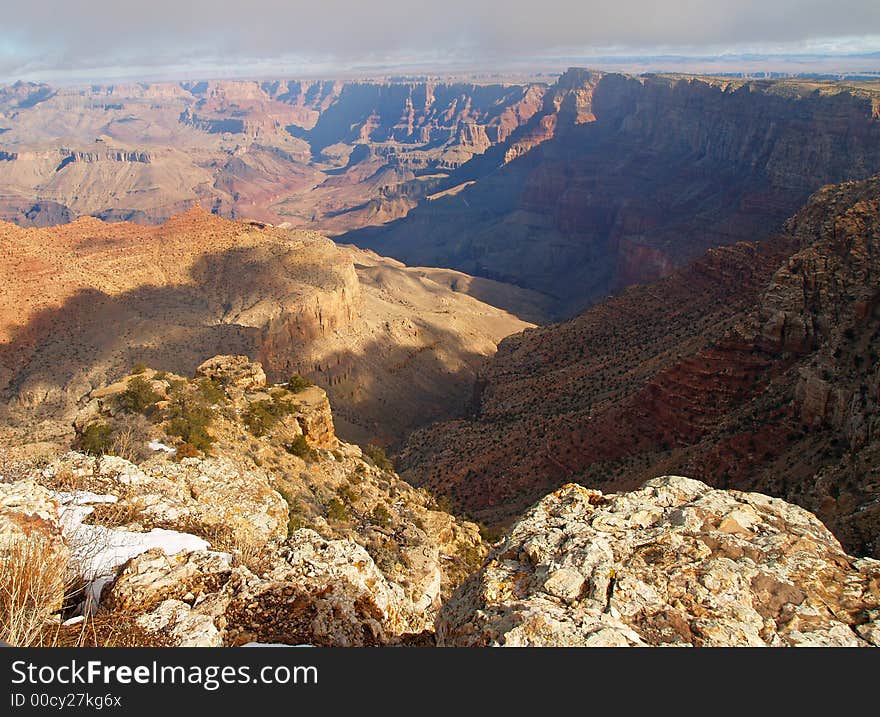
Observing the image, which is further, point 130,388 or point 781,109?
point 781,109

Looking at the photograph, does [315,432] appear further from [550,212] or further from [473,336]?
[550,212]

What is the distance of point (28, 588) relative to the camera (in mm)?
6910

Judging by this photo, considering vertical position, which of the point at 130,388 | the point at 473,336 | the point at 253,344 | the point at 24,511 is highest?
the point at 24,511

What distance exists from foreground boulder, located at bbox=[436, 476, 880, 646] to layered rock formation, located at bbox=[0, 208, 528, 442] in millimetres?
47186

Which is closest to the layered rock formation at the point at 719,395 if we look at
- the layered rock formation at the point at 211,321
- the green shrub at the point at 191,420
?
the green shrub at the point at 191,420

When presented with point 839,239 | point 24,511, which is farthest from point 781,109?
point 24,511

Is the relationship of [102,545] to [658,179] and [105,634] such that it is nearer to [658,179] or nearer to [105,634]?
[105,634]

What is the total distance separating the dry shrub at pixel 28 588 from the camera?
639cm

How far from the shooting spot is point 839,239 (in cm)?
3117

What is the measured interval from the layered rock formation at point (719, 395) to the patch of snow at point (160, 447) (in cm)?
1730

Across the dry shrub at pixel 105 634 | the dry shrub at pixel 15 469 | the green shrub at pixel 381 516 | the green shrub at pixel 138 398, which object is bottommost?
the green shrub at pixel 381 516

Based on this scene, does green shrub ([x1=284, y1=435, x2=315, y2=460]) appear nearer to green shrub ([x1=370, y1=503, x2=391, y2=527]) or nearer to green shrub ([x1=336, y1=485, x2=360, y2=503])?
green shrub ([x1=336, y1=485, x2=360, y2=503])

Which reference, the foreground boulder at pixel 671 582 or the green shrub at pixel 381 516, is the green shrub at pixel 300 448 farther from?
the foreground boulder at pixel 671 582

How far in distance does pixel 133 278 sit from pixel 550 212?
128708mm
